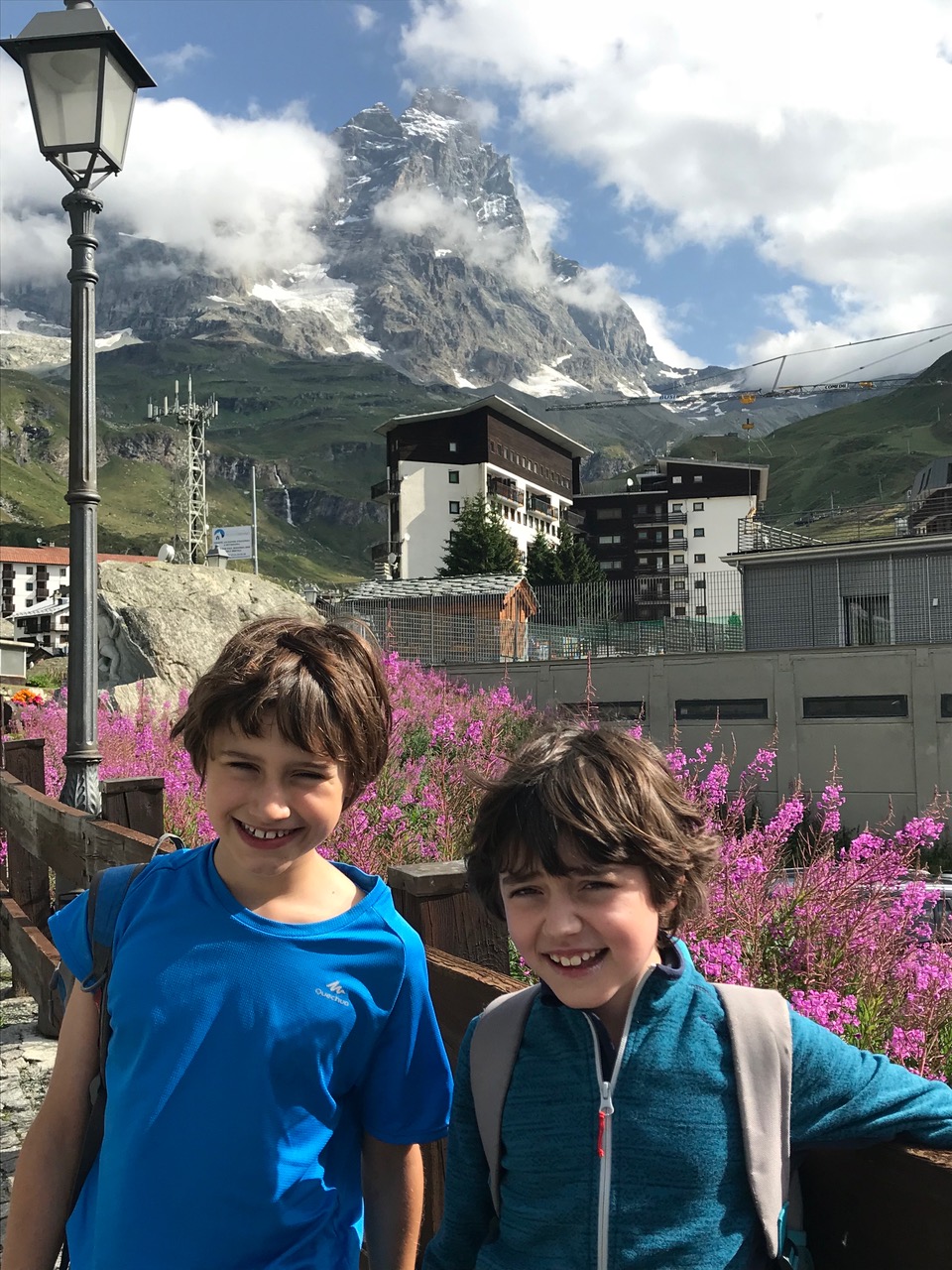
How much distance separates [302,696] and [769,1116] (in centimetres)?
97

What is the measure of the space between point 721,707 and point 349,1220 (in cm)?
2558

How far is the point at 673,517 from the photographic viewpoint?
280 ft

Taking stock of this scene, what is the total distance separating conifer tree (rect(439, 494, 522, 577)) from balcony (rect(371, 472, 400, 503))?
13325 millimetres

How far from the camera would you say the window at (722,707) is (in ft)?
85.4

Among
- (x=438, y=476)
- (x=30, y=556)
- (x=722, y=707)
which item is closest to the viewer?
(x=722, y=707)

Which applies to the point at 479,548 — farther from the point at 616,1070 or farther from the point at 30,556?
the point at 30,556

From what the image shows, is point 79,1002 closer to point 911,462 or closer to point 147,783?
point 147,783

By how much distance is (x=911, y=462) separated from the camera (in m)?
186

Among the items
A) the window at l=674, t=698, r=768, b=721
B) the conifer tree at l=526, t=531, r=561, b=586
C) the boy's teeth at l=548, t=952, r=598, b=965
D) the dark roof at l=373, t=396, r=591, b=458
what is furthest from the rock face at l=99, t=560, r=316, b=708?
the dark roof at l=373, t=396, r=591, b=458

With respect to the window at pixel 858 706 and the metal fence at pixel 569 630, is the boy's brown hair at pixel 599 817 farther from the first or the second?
the metal fence at pixel 569 630

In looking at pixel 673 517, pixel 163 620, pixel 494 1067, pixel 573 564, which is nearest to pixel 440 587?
pixel 573 564

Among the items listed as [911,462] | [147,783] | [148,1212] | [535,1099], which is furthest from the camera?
[911,462]

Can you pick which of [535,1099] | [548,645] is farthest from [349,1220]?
[548,645]

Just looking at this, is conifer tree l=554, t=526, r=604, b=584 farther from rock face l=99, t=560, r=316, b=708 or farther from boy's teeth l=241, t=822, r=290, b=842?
boy's teeth l=241, t=822, r=290, b=842
